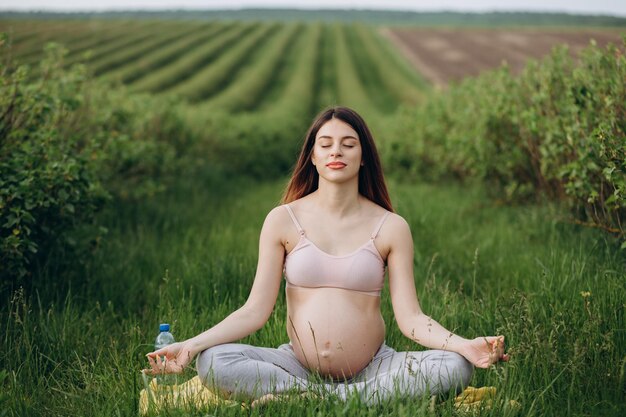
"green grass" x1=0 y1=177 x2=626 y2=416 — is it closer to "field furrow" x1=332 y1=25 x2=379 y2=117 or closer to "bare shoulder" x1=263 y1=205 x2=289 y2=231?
"bare shoulder" x1=263 y1=205 x2=289 y2=231

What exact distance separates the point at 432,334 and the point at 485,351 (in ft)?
0.92

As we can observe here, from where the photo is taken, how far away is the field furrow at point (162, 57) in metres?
37.1

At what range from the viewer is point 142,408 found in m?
3.05

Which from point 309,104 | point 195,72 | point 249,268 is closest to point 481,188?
point 249,268

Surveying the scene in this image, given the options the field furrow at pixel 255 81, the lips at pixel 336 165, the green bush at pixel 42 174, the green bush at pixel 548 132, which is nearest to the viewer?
the lips at pixel 336 165

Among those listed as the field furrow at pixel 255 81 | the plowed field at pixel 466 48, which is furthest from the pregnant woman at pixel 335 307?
the plowed field at pixel 466 48

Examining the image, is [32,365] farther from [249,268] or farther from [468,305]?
[468,305]

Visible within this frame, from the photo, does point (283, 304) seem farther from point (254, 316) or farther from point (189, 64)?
point (189, 64)

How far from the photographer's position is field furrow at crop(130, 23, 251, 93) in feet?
118

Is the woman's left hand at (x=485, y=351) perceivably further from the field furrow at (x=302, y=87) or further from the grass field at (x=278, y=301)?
the field furrow at (x=302, y=87)

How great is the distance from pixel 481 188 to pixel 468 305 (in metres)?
5.84

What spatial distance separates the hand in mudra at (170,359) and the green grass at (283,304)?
23 cm

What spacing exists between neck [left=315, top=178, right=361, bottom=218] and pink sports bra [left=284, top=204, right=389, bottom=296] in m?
0.24

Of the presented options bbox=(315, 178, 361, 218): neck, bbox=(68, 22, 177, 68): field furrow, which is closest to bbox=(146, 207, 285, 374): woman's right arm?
bbox=(315, 178, 361, 218): neck
